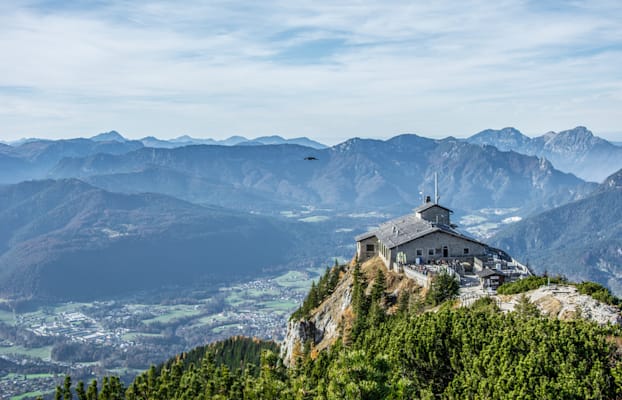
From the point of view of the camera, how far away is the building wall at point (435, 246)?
67.8 metres

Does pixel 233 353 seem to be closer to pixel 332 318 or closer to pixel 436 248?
pixel 332 318

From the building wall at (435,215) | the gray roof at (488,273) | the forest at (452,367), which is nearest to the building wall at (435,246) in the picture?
the gray roof at (488,273)

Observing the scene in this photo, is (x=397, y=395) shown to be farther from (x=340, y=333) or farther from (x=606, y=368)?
(x=340, y=333)

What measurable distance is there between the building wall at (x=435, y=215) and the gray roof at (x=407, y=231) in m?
1.12

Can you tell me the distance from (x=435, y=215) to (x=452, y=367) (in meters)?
48.4

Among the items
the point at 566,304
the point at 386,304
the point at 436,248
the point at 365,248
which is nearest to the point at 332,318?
the point at 386,304

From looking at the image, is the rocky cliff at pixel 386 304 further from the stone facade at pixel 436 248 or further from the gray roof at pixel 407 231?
the gray roof at pixel 407 231

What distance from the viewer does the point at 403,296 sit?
2199 inches

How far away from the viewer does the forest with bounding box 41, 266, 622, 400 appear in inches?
1077

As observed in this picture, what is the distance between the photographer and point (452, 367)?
1312 inches

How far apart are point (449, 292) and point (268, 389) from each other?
904 inches

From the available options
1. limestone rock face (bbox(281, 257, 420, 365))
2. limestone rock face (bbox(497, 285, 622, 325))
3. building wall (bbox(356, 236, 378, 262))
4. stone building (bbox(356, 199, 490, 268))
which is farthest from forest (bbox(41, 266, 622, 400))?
building wall (bbox(356, 236, 378, 262))

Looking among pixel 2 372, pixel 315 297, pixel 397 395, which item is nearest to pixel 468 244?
pixel 315 297

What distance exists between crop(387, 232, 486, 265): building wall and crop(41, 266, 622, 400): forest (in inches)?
922
